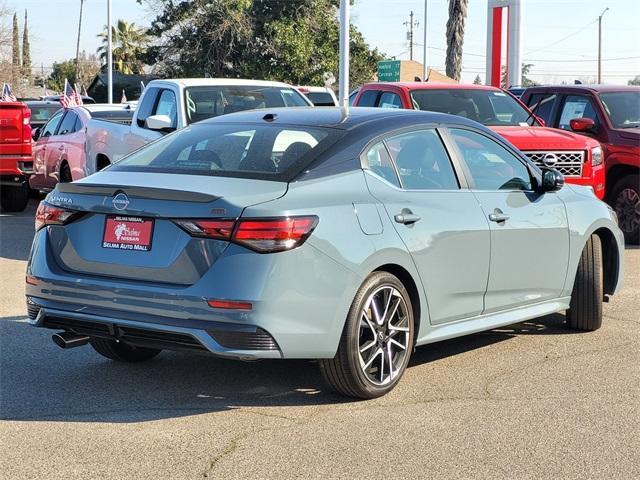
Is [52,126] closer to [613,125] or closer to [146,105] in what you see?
[146,105]

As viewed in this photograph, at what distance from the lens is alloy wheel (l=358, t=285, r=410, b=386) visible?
19.1 feet

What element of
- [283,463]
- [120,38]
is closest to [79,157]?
[283,463]

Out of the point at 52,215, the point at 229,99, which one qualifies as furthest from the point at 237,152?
the point at 229,99

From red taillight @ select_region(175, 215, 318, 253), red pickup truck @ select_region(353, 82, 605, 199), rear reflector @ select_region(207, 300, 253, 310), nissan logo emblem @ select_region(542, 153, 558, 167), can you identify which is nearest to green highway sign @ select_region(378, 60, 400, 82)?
red pickup truck @ select_region(353, 82, 605, 199)

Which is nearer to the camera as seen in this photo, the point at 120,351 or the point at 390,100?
the point at 120,351

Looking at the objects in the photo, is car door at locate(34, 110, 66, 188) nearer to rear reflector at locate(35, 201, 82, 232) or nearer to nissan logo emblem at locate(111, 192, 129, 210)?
rear reflector at locate(35, 201, 82, 232)

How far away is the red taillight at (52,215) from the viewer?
19.1 ft

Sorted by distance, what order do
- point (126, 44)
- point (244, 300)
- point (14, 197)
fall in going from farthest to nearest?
point (126, 44)
point (14, 197)
point (244, 300)

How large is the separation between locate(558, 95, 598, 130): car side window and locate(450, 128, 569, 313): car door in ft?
22.4

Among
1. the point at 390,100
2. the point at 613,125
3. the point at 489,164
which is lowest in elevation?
A: the point at 489,164

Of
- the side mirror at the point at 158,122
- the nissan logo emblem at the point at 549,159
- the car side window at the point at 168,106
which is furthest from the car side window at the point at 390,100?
the side mirror at the point at 158,122

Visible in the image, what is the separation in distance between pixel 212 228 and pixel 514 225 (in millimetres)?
2436

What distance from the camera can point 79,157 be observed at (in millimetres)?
15141

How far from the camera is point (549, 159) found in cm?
1192
